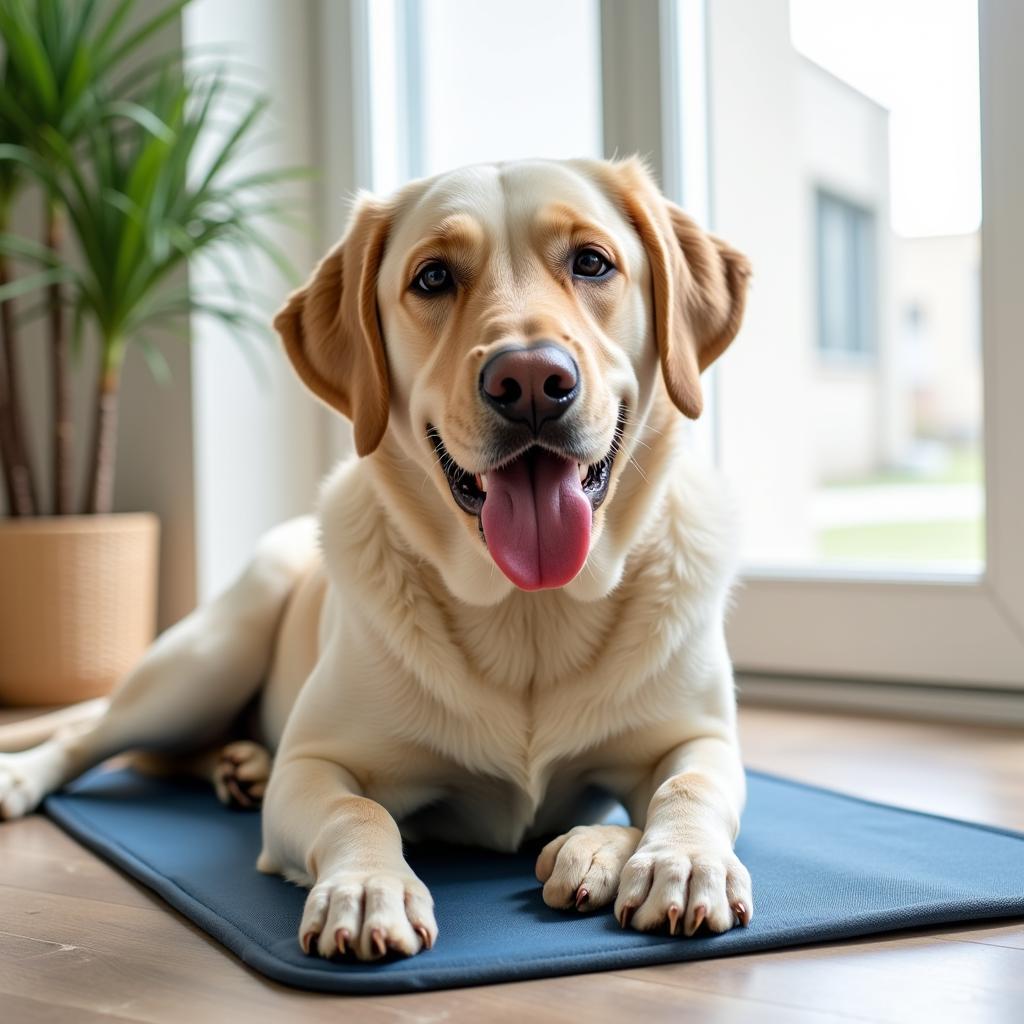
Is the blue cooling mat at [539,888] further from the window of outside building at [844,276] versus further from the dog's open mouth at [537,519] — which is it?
the window of outside building at [844,276]

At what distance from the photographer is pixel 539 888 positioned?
5.16 feet

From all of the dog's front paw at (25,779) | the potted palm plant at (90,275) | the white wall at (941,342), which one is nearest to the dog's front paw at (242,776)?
the dog's front paw at (25,779)

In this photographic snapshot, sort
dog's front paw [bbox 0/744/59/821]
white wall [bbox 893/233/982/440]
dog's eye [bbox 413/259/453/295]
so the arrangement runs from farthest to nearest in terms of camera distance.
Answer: white wall [bbox 893/233/982/440]
dog's front paw [bbox 0/744/59/821]
dog's eye [bbox 413/259/453/295]

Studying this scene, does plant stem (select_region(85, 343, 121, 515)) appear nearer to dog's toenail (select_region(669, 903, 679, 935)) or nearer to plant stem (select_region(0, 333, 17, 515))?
plant stem (select_region(0, 333, 17, 515))

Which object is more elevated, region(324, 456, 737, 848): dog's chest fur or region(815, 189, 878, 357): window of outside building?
region(815, 189, 878, 357): window of outside building

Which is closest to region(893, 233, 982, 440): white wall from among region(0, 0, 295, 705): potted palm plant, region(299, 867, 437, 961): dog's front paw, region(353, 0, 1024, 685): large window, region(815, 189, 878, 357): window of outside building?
region(815, 189, 878, 357): window of outside building

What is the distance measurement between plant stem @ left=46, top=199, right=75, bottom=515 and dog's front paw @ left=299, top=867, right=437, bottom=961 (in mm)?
2165

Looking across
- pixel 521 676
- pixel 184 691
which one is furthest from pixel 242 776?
pixel 521 676

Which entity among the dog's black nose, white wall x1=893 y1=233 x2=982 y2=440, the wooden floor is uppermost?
white wall x1=893 y1=233 x2=982 y2=440

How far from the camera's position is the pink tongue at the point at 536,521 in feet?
5.00

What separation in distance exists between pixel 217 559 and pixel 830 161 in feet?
40.5

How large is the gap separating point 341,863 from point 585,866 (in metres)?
0.28

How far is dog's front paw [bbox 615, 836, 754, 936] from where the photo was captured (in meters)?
1.35

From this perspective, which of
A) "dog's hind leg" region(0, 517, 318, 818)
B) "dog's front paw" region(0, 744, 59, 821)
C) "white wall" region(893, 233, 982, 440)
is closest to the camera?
"dog's front paw" region(0, 744, 59, 821)
